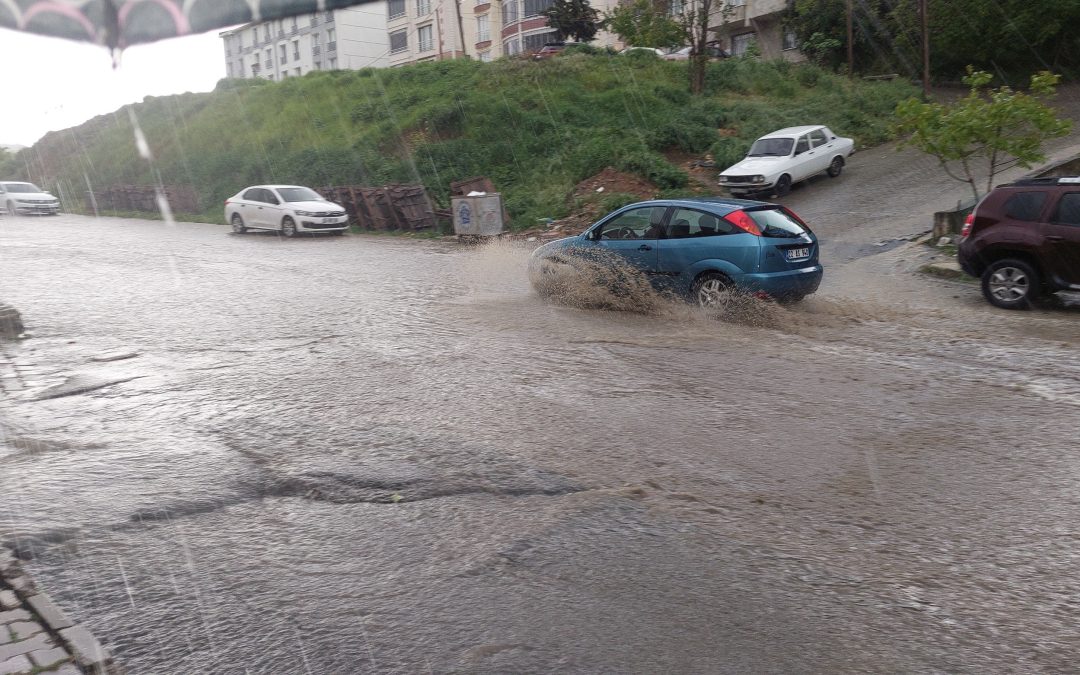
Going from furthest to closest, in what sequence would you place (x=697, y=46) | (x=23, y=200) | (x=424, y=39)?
(x=424, y=39)
(x=23, y=200)
(x=697, y=46)

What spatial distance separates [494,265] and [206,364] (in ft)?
28.6

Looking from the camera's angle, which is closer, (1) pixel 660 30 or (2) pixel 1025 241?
(2) pixel 1025 241

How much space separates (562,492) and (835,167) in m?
21.0

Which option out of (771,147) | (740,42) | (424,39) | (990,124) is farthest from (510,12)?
A: (990,124)

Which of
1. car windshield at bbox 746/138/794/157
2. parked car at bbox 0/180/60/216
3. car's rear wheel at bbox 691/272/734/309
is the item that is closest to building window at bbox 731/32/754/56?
car windshield at bbox 746/138/794/157

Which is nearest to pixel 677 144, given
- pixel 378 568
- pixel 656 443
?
pixel 656 443

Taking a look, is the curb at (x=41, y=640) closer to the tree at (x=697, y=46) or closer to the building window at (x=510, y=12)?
the tree at (x=697, y=46)

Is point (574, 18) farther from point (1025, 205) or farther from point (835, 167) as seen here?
point (1025, 205)

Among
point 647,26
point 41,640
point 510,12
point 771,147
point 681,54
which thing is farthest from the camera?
point 510,12

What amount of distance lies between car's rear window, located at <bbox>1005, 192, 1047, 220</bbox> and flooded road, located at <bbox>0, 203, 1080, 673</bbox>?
50.8 inches

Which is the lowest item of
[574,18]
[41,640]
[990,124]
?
[41,640]

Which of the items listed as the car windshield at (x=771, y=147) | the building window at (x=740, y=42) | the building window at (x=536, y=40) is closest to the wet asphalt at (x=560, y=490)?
the car windshield at (x=771, y=147)

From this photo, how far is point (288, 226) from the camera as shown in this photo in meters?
24.3

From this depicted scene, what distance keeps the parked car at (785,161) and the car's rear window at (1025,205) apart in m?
11.0
